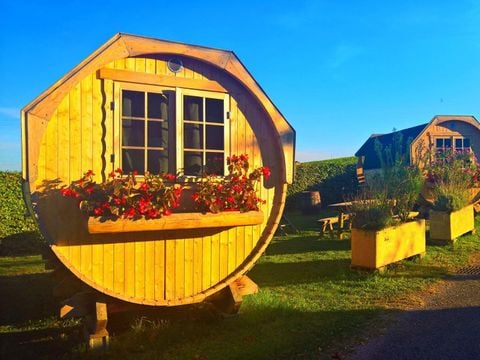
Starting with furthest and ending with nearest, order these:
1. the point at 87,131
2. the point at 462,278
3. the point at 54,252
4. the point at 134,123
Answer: the point at 462,278
the point at 134,123
the point at 87,131
the point at 54,252

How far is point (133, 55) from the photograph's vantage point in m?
4.99

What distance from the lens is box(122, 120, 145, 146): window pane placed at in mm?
5121

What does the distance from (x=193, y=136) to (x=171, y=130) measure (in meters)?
0.32

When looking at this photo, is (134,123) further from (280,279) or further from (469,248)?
(469,248)

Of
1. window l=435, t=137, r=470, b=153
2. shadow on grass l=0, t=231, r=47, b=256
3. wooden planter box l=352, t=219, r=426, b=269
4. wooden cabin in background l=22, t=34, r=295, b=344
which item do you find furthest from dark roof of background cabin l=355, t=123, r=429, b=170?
wooden cabin in background l=22, t=34, r=295, b=344

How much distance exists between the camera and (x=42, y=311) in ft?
21.6

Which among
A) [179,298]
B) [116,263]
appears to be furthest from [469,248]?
[116,263]

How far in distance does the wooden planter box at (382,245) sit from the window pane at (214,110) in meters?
3.72

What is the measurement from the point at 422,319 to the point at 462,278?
8.39 ft

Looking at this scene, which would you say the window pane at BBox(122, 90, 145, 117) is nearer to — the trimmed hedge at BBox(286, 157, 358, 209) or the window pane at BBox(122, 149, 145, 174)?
the window pane at BBox(122, 149, 145, 174)

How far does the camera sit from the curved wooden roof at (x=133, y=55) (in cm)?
439

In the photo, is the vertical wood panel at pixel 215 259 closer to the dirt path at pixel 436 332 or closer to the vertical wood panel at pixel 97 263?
the vertical wood panel at pixel 97 263

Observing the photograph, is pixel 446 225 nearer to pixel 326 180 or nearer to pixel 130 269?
pixel 130 269

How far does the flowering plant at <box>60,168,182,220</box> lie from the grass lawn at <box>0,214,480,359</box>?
1.56 m
